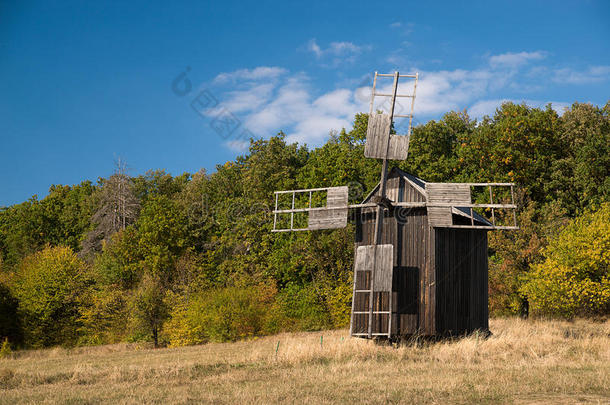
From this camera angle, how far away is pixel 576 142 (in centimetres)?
3644

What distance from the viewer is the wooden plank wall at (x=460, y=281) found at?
63.1 ft

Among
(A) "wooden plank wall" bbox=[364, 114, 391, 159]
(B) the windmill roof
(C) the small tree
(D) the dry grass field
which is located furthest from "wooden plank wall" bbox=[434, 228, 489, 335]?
(C) the small tree

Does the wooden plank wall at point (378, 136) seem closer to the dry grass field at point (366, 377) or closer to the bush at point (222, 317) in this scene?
the dry grass field at point (366, 377)

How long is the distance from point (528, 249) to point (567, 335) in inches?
426

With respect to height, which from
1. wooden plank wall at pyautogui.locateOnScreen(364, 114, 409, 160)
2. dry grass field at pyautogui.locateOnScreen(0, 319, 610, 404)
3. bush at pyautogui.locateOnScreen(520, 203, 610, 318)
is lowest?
dry grass field at pyautogui.locateOnScreen(0, 319, 610, 404)

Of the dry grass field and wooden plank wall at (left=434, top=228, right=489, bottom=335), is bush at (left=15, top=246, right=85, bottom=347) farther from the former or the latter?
wooden plank wall at (left=434, top=228, right=489, bottom=335)

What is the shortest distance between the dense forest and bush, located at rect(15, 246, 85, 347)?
0.10 m

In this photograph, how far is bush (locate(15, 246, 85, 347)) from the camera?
40562 mm

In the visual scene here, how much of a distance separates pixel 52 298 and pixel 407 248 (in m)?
31.6

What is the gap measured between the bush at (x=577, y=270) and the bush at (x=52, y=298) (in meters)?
32.5

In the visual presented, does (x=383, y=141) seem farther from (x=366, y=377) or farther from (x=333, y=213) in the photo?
(x=366, y=377)

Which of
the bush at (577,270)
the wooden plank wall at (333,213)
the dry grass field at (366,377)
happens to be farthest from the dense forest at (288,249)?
the wooden plank wall at (333,213)

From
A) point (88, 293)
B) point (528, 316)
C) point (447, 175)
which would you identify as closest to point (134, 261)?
point (88, 293)

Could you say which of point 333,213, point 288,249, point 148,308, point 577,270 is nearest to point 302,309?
point 288,249
